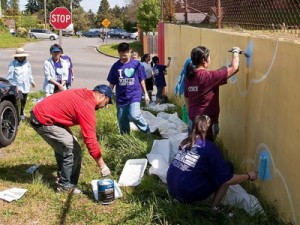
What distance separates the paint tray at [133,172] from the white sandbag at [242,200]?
1.10 m

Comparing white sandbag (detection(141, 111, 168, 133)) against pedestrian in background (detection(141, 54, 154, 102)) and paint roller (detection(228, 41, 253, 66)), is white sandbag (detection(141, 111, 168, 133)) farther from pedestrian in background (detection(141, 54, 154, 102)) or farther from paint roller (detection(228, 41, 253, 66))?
paint roller (detection(228, 41, 253, 66))

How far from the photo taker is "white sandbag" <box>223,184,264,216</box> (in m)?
4.05

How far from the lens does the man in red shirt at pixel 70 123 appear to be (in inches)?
171

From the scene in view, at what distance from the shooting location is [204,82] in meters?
4.59

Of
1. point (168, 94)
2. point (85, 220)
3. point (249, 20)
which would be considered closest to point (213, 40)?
point (249, 20)

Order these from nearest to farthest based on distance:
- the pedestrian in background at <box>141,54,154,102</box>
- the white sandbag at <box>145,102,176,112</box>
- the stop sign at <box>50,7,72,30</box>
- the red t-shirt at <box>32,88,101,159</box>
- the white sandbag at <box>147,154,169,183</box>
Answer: the red t-shirt at <box>32,88,101,159</box>
the white sandbag at <box>147,154,169,183</box>
the white sandbag at <box>145,102,176,112</box>
the pedestrian in background at <box>141,54,154,102</box>
the stop sign at <box>50,7,72,30</box>

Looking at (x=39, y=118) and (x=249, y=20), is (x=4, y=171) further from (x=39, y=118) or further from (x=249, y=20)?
(x=249, y=20)

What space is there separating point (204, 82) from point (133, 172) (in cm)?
142

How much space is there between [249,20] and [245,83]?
4.13 ft

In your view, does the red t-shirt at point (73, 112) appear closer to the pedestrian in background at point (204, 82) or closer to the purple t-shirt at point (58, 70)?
the pedestrian in background at point (204, 82)

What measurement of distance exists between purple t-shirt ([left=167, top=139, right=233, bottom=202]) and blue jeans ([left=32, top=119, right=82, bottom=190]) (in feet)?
4.39

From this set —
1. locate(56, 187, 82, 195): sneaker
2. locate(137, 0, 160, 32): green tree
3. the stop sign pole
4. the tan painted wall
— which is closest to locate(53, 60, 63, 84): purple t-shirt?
the stop sign pole

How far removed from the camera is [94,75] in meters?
17.8

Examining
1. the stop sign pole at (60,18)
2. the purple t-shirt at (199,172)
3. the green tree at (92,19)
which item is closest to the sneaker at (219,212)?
the purple t-shirt at (199,172)
